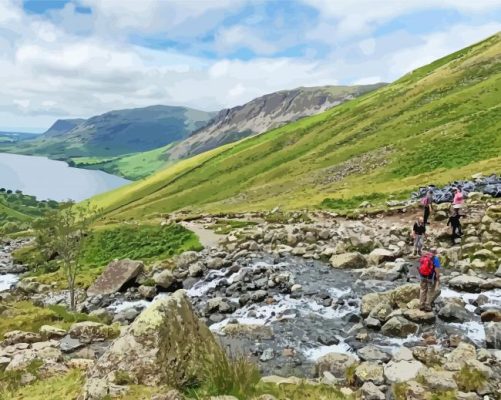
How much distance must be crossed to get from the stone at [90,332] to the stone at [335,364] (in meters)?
7.93

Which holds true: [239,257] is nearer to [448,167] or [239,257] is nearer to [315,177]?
→ [448,167]

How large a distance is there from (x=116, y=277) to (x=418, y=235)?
2369 centimetres

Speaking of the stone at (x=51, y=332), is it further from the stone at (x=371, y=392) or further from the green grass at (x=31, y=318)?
the stone at (x=371, y=392)

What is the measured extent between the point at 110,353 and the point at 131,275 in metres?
27.6

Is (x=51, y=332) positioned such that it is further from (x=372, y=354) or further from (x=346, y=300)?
(x=346, y=300)

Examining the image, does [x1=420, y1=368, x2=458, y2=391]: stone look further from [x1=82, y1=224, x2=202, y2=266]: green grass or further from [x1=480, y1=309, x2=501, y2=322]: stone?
[x1=82, y1=224, x2=202, y2=266]: green grass

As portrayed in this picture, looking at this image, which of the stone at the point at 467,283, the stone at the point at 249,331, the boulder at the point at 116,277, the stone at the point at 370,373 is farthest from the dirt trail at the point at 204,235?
the stone at the point at 370,373

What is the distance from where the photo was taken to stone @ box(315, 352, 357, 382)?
16.5m

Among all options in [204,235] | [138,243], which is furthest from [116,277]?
[138,243]

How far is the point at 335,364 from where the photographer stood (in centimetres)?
1680

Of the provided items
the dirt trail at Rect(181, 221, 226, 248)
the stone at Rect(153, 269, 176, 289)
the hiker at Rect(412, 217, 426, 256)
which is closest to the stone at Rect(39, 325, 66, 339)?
the stone at Rect(153, 269, 176, 289)

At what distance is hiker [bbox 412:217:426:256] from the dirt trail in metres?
20.4

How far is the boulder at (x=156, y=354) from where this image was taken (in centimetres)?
1024

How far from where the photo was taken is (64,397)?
10.4 meters
